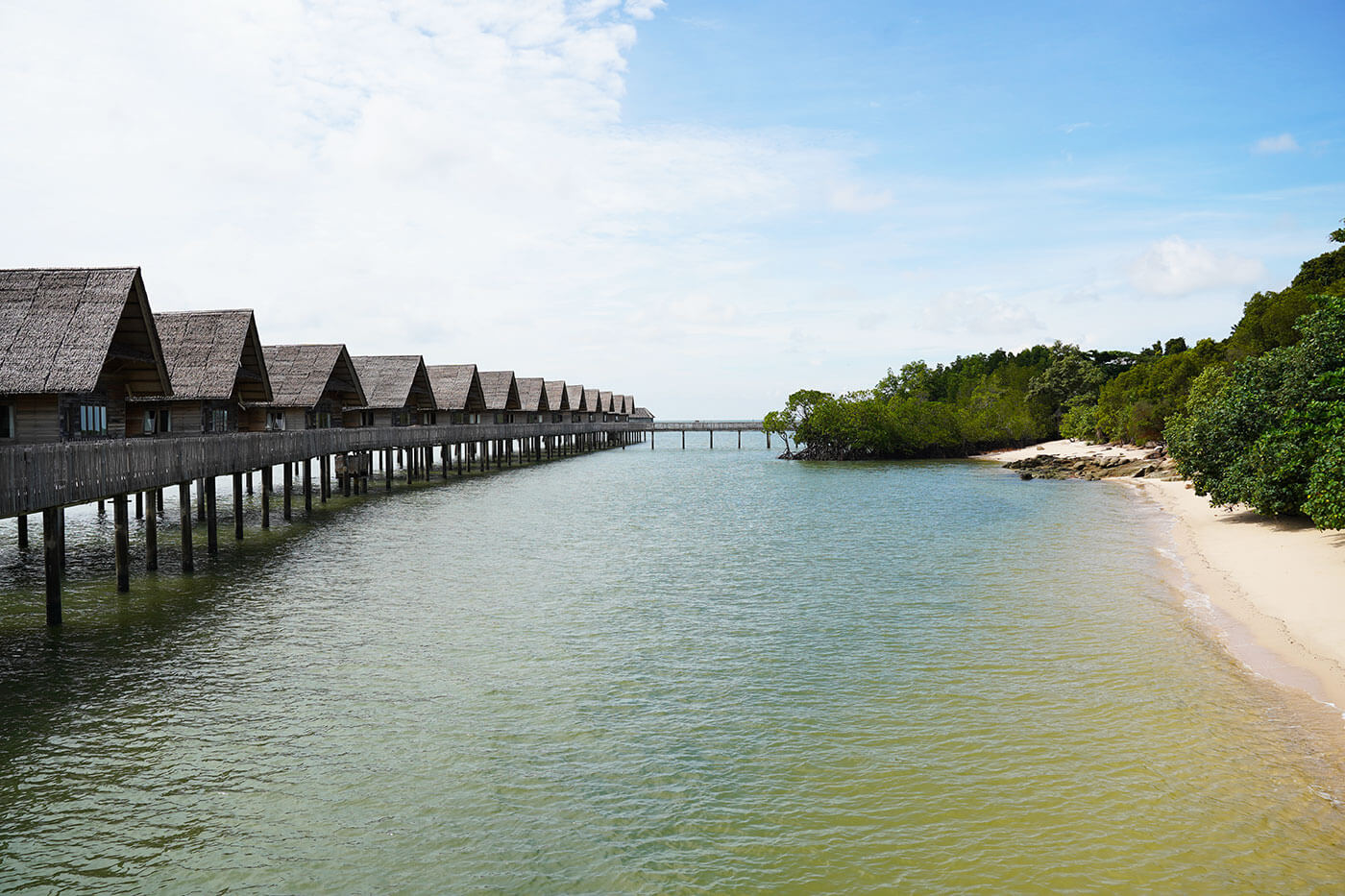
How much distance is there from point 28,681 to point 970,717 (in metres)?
13.1

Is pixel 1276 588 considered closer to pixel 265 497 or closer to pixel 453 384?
pixel 265 497

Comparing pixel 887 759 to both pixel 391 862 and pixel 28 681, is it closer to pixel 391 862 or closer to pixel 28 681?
pixel 391 862

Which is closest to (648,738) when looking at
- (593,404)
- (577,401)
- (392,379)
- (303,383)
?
(303,383)

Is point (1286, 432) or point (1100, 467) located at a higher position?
point (1286, 432)

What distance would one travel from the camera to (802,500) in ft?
134

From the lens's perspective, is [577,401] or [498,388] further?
[577,401]

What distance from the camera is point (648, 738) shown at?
421 inches

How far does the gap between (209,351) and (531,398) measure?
4515 centimetres

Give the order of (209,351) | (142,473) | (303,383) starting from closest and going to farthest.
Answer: (142,473)
(209,351)
(303,383)

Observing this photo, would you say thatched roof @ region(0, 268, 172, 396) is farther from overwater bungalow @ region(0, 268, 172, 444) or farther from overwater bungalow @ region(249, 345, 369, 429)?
overwater bungalow @ region(249, 345, 369, 429)

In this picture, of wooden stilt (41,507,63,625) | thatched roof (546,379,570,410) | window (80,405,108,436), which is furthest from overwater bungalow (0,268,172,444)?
thatched roof (546,379,570,410)

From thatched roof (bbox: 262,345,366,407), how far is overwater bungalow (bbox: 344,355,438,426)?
502 centimetres

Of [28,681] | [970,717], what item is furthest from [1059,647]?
[28,681]

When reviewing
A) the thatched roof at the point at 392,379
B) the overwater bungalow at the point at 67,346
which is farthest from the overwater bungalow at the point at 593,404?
the overwater bungalow at the point at 67,346
